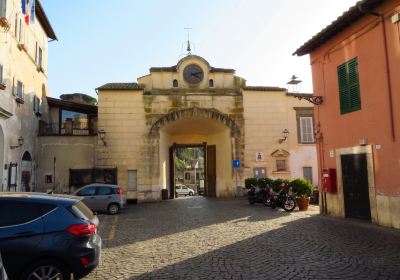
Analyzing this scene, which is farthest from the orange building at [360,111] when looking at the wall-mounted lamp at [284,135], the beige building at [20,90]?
the beige building at [20,90]

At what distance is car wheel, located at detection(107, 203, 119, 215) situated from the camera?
56.7ft

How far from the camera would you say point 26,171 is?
20.5 m

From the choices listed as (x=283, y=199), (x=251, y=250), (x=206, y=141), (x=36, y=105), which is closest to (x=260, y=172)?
(x=206, y=141)

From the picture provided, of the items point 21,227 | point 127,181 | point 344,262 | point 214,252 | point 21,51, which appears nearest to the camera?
point 21,227

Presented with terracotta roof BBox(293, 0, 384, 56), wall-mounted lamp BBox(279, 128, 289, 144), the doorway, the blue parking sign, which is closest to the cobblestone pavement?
terracotta roof BBox(293, 0, 384, 56)

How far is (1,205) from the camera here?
5.48 meters

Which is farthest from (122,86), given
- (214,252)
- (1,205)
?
(1,205)

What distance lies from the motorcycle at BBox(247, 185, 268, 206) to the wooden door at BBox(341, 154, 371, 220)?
611 cm

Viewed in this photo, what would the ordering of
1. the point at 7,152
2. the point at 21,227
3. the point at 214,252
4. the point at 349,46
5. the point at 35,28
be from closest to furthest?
the point at 21,227 < the point at 214,252 < the point at 349,46 < the point at 7,152 < the point at 35,28

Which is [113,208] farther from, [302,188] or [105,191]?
[302,188]

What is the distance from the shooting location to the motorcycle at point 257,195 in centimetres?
1911

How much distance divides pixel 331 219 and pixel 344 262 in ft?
20.5

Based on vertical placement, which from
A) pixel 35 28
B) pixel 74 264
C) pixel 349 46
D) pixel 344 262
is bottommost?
pixel 344 262

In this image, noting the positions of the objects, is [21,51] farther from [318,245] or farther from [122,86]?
[318,245]
